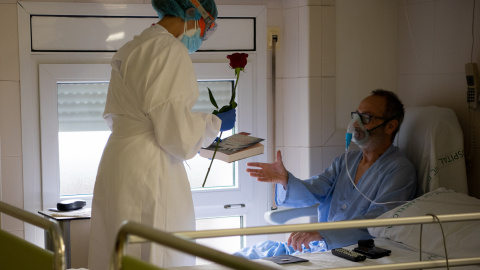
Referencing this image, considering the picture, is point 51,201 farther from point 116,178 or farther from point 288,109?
point 288,109

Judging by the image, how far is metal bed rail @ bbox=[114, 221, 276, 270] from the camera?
101 centimetres

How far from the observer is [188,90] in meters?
2.41

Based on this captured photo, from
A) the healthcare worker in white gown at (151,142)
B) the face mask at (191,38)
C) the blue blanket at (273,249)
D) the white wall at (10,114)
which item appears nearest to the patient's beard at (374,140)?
the blue blanket at (273,249)

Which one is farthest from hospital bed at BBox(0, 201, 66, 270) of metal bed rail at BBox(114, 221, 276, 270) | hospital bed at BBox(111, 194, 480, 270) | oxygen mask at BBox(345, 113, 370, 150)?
oxygen mask at BBox(345, 113, 370, 150)

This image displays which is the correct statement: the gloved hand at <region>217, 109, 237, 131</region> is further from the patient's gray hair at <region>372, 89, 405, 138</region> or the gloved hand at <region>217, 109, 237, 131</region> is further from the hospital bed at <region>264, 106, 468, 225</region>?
the hospital bed at <region>264, 106, 468, 225</region>

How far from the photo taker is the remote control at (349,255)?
2387 millimetres

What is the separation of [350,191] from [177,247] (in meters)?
2.11

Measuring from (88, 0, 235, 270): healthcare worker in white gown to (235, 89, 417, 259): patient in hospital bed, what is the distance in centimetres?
56

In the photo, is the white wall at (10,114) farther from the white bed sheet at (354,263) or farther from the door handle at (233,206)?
the white bed sheet at (354,263)

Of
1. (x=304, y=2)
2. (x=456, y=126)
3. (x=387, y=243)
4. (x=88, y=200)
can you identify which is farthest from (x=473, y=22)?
(x=88, y=200)

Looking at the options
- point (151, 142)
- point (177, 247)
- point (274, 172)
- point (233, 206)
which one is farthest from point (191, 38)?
point (177, 247)

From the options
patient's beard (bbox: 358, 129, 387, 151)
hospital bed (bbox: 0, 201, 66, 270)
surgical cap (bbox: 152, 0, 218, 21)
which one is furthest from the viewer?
patient's beard (bbox: 358, 129, 387, 151)

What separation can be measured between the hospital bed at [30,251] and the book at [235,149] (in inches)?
48.7

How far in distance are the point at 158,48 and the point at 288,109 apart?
4.65 ft
